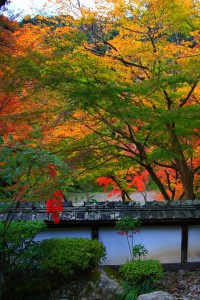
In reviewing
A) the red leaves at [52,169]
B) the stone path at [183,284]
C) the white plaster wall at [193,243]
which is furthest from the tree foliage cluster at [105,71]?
the stone path at [183,284]

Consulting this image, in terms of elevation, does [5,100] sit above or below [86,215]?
above

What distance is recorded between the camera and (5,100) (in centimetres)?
934

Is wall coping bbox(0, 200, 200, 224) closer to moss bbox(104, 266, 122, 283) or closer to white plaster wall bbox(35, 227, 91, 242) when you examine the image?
white plaster wall bbox(35, 227, 91, 242)

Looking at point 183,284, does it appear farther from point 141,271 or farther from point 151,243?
point 141,271

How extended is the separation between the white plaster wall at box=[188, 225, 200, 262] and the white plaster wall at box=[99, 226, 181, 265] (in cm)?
30

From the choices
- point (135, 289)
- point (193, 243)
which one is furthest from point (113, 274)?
point (193, 243)

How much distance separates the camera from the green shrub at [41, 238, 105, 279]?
6770 mm

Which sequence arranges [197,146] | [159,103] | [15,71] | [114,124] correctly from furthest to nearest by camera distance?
[197,146], [114,124], [159,103], [15,71]

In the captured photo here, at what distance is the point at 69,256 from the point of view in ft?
22.4

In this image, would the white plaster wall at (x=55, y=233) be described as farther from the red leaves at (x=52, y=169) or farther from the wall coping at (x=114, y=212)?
the red leaves at (x=52, y=169)

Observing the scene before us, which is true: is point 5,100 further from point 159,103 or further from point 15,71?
point 159,103

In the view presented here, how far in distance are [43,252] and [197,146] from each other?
21.6ft

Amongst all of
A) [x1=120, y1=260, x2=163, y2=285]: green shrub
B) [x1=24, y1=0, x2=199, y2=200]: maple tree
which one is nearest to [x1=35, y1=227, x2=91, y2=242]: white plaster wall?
[x1=120, y1=260, x2=163, y2=285]: green shrub

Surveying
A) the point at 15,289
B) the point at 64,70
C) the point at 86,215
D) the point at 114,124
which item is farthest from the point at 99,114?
the point at 15,289
